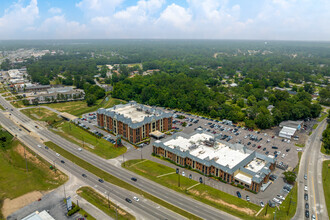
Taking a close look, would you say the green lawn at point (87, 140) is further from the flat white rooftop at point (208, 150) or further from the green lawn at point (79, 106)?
the green lawn at point (79, 106)

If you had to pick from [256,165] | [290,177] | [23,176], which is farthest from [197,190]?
[23,176]

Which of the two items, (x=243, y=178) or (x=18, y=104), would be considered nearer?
(x=243, y=178)

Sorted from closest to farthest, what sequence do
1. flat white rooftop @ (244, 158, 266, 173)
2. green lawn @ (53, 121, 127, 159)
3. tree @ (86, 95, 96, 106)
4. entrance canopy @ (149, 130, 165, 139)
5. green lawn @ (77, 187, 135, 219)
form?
1. green lawn @ (77, 187, 135, 219)
2. flat white rooftop @ (244, 158, 266, 173)
3. green lawn @ (53, 121, 127, 159)
4. entrance canopy @ (149, 130, 165, 139)
5. tree @ (86, 95, 96, 106)

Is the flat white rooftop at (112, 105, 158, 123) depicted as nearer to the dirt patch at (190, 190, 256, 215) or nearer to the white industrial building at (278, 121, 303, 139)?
the dirt patch at (190, 190, 256, 215)

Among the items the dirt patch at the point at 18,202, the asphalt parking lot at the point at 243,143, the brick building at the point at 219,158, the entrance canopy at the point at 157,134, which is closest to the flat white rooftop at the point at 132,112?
the entrance canopy at the point at 157,134

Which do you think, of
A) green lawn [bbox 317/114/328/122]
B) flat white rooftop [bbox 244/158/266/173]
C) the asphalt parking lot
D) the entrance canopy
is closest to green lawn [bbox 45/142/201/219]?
the asphalt parking lot

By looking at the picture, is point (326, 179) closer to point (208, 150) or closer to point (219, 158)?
point (219, 158)
